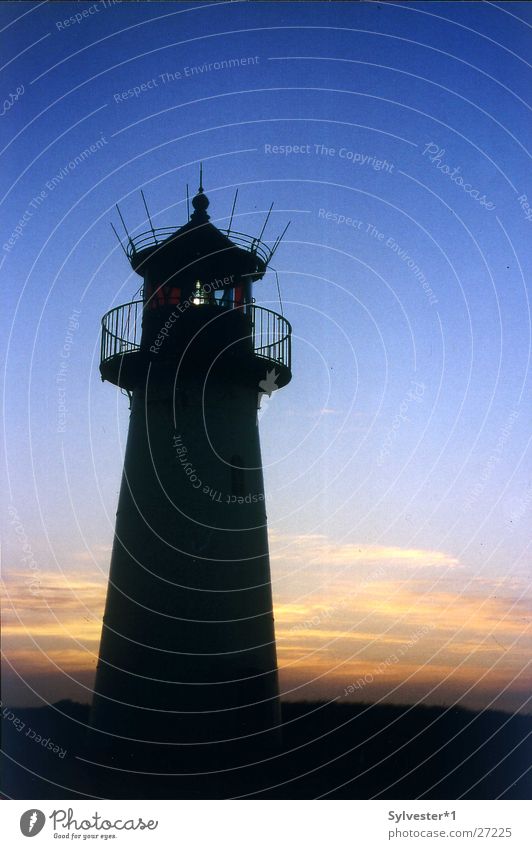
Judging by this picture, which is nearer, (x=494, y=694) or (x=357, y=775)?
(x=357, y=775)

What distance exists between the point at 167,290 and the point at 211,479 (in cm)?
249

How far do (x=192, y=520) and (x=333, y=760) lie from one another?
11.0 feet

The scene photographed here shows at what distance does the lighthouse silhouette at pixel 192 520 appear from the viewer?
9.88 metres

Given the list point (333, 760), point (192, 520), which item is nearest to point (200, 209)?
point (192, 520)

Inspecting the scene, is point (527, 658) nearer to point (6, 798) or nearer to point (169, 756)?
point (169, 756)

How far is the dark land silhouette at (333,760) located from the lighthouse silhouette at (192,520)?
0.33 m

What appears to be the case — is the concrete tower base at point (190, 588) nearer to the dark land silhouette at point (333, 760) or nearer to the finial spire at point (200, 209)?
the dark land silhouette at point (333, 760)

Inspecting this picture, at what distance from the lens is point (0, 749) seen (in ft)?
30.3

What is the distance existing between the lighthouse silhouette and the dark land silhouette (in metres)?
0.33

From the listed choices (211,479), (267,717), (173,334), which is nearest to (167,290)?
(173,334)
